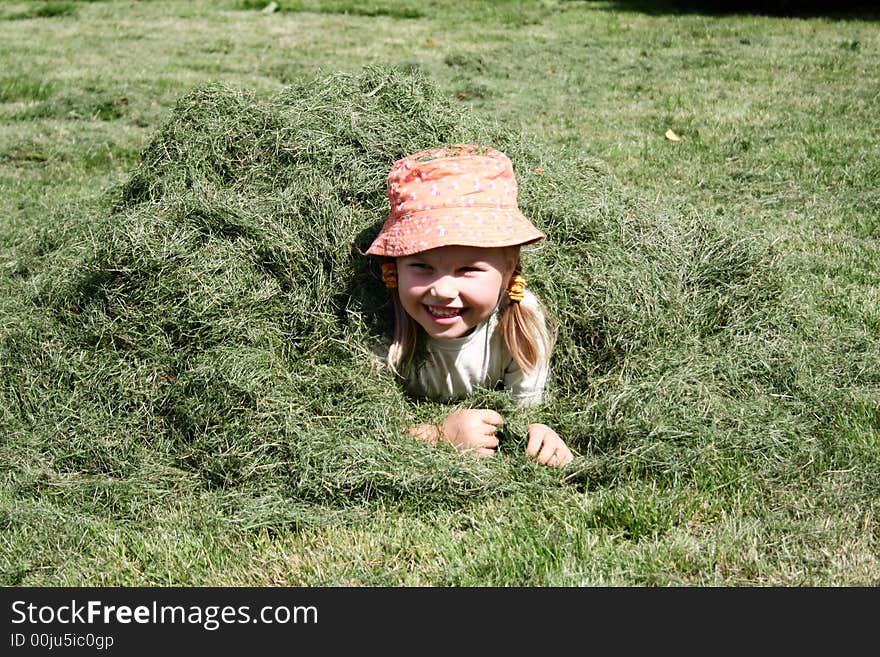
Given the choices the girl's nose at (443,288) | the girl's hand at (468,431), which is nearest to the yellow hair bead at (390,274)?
the girl's nose at (443,288)

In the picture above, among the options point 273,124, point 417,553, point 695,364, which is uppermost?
point 273,124

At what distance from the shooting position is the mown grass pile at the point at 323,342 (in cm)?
315

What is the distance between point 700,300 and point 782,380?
0.51 m

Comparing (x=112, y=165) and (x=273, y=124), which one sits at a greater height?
(x=273, y=124)

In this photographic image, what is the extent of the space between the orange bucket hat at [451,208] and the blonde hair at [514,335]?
0.25 metres

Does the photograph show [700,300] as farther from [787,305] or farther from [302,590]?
[302,590]

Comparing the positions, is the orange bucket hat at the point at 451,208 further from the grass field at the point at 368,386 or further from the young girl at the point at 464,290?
the grass field at the point at 368,386

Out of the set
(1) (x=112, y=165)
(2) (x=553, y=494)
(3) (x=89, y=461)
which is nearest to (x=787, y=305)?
(2) (x=553, y=494)

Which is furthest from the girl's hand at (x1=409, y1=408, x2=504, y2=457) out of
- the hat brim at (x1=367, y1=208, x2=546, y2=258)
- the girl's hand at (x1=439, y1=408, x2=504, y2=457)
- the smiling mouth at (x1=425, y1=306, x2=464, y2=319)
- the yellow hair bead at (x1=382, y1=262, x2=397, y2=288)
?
the hat brim at (x1=367, y1=208, x2=546, y2=258)

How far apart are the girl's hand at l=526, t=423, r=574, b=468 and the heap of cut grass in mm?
62

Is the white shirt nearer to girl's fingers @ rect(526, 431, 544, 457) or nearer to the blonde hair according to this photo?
the blonde hair

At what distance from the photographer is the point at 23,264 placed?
15.6 feet

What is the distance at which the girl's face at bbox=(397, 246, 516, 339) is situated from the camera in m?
3.18

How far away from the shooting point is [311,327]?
11.8ft
